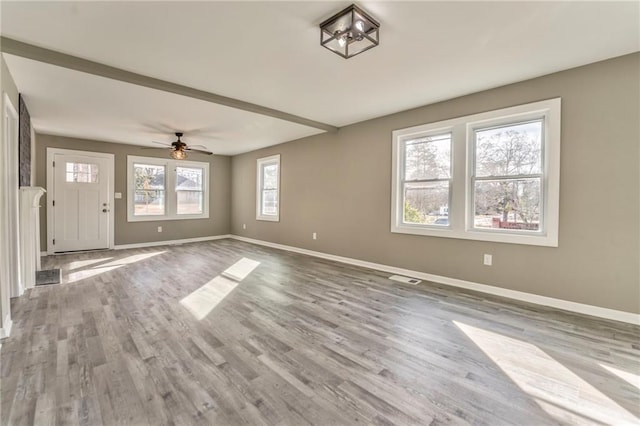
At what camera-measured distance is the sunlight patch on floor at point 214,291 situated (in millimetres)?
3045

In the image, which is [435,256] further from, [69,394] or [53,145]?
[53,145]

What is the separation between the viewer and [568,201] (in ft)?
10.1

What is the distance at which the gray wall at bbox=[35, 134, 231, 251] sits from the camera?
5.75 meters

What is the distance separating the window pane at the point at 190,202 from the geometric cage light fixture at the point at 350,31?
6332mm

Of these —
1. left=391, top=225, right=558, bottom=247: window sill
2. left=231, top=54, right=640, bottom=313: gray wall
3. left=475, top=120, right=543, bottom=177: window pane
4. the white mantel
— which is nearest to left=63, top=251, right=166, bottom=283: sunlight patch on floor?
the white mantel

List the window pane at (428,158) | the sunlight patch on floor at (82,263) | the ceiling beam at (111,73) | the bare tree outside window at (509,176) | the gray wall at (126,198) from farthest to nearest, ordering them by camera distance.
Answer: the gray wall at (126,198)
the sunlight patch on floor at (82,263)
the window pane at (428,158)
the bare tree outside window at (509,176)
the ceiling beam at (111,73)

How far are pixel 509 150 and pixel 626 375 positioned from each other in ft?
8.08

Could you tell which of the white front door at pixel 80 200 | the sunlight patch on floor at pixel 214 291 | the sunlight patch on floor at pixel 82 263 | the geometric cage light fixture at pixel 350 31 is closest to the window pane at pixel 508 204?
the geometric cage light fixture at pixel 350 31

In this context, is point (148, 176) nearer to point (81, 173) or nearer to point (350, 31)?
point (81, 173)

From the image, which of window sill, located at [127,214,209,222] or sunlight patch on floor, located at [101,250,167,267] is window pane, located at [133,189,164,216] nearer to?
window sill, located at [127,214,209,222]

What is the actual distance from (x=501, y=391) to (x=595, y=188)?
2.45m

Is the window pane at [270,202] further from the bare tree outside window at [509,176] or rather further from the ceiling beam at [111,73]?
the bare tree outside window at [509,176]

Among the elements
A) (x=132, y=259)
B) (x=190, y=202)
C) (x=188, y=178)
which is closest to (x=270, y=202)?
(x=190, y=202)

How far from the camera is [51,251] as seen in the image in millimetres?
5801
